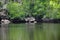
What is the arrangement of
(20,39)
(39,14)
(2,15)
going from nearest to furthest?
1. (20,39)
2. (2,15)
3. (39,14)

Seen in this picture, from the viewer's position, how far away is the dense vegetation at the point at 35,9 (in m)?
51.7

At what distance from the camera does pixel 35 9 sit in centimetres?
5444

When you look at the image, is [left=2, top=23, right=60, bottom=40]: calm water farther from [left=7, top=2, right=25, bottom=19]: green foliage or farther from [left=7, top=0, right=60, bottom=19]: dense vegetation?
[left=7, top=2, right=25, bottom=19]: green foliage

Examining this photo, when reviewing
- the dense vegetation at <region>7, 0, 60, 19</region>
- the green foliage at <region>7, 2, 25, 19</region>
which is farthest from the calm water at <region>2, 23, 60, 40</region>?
the green foliage at <region>7, 2, 25, 19</region>

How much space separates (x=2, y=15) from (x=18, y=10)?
22.6 feet

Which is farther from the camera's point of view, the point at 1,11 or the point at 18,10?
the point at 18,10

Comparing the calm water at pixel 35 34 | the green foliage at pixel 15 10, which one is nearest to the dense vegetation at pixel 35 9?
the green foliage at pixel 15 10

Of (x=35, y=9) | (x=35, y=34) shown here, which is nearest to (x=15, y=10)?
(x=35, y=9)

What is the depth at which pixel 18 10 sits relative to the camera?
179 feet

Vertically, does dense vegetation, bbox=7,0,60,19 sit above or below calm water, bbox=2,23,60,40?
below

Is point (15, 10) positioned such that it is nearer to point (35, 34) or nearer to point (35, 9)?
point (35, 9)

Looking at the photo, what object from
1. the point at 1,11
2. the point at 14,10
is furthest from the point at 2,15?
the point at 14,10

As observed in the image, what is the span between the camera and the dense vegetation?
51.7 m

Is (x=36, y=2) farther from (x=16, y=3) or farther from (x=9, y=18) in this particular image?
(x=9, y=18)
